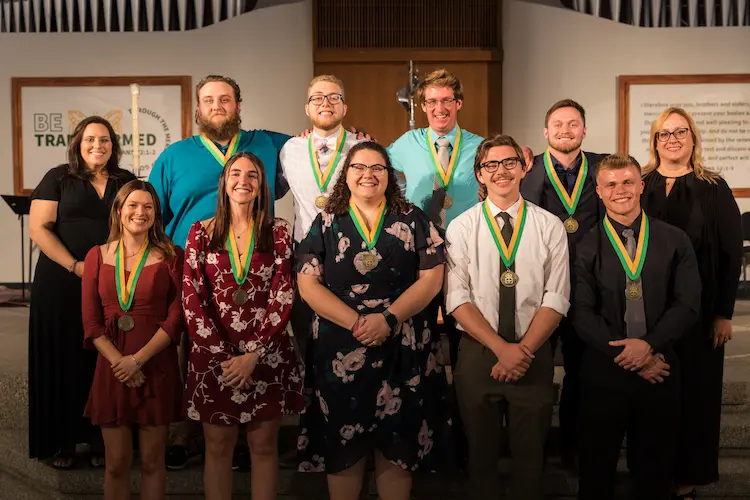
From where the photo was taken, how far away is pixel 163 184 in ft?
11.4

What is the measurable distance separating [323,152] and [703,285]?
61.7 inches

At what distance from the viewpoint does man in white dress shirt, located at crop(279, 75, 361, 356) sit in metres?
3.35

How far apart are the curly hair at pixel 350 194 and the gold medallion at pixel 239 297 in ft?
1.34

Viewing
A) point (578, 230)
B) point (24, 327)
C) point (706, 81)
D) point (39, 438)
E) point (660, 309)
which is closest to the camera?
point (660, 309)

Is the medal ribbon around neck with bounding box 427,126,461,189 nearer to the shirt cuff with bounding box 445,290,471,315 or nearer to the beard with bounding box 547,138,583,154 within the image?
the beard with bounding box 547,138,583,154

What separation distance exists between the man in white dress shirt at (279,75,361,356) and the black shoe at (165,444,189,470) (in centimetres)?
68

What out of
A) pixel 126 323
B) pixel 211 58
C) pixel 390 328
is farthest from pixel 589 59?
pixel 126 323

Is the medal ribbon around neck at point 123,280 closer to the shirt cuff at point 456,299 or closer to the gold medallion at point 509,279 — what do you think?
the shirt cuff at point 456,299

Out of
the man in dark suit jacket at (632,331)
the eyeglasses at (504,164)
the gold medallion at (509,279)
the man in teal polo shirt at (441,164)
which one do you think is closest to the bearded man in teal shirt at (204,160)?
the man in teal polo shirt at (441,164)

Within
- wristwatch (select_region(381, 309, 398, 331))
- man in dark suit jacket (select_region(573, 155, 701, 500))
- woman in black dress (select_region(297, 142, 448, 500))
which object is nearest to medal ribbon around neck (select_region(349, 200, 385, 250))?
woman in black dress (select_region(297, 142, 448, 500))

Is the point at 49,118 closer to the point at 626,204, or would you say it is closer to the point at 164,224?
the point at 164,224

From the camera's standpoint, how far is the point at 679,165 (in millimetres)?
3287

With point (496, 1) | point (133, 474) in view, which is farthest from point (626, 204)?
point (496, 1)

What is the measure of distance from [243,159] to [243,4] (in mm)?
4916
